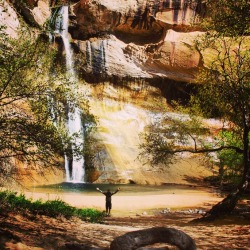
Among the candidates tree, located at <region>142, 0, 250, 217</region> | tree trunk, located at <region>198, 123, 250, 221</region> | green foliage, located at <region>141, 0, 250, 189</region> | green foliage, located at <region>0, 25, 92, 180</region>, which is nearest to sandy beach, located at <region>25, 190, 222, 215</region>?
green foliage, located at <region>141, 0, 250, 189</region>

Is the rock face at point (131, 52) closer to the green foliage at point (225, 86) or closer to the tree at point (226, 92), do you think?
the green foliage at point (225, 86)

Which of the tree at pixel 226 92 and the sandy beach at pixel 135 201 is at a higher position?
the tree at pixel 226 92

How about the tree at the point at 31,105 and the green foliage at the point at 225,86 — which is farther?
the green foliage at the point at 225,86

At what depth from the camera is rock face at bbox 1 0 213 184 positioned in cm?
4103

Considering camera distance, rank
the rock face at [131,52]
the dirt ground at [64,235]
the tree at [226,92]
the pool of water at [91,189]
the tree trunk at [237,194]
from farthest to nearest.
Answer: the rock face at [131,52] < the pool of water at [91,189] < the tree trunk at [237,194] < the tree at [226,92] < the dirt ground at [64,235]

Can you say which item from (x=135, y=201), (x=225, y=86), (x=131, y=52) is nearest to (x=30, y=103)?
(x=225, y=86)

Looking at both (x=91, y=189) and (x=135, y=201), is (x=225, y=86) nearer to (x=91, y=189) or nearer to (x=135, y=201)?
(x=135, y=201)

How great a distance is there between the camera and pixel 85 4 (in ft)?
134

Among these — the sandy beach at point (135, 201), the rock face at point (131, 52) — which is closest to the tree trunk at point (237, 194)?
the sandy beach at point (135, 201)

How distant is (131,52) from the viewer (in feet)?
142

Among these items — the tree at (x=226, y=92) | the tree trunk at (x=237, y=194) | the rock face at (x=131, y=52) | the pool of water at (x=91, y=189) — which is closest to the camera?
the tree at (x=226, y=92)

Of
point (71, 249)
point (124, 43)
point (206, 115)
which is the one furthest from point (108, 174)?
point (71, 249)

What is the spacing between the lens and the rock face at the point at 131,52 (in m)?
41.0

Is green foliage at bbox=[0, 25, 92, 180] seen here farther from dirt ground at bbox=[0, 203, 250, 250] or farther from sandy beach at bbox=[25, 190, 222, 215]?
sandy beach at bbox=[25, 190, 222, 215]
